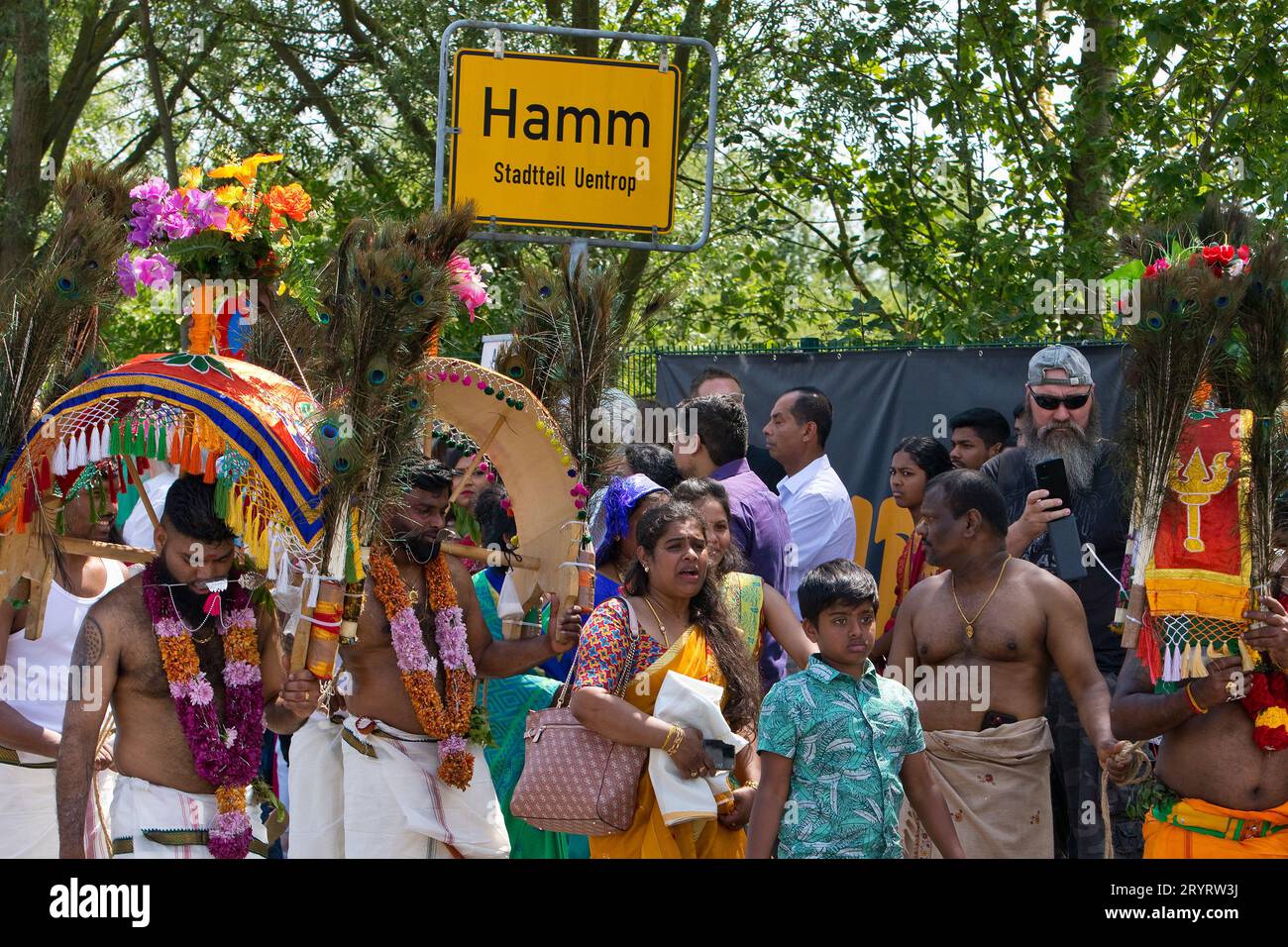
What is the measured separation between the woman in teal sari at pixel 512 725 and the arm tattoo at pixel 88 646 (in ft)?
6.16

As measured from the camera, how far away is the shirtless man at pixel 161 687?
477 cm

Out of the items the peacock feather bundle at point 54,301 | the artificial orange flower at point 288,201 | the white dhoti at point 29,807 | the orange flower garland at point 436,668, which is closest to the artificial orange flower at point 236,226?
the artificial orange flower at point 288,201

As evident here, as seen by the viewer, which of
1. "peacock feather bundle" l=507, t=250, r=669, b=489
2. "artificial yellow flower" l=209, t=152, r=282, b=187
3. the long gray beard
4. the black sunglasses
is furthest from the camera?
the black sunglasses

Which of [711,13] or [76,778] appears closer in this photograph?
[76,778]

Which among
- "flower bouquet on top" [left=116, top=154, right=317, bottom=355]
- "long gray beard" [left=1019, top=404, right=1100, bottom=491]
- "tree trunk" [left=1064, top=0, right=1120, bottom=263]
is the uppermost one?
"tree trunk" [left=1064, top=0, right=1120, bottom=263]

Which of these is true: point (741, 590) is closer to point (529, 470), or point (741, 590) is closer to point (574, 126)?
point (529, 470)

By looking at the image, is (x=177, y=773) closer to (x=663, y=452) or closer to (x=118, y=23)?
(x=663, y=452)

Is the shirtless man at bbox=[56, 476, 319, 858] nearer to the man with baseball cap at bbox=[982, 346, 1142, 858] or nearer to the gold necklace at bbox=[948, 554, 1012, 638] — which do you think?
the gold necklace at bbox=[948, 554, 1012, 638]

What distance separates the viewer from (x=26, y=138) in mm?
15750

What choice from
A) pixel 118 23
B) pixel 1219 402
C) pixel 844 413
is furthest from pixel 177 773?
pixel 118 23

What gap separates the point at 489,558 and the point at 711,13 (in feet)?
28.1

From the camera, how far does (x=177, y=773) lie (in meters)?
4.84

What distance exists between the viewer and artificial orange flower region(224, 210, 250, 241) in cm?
563
